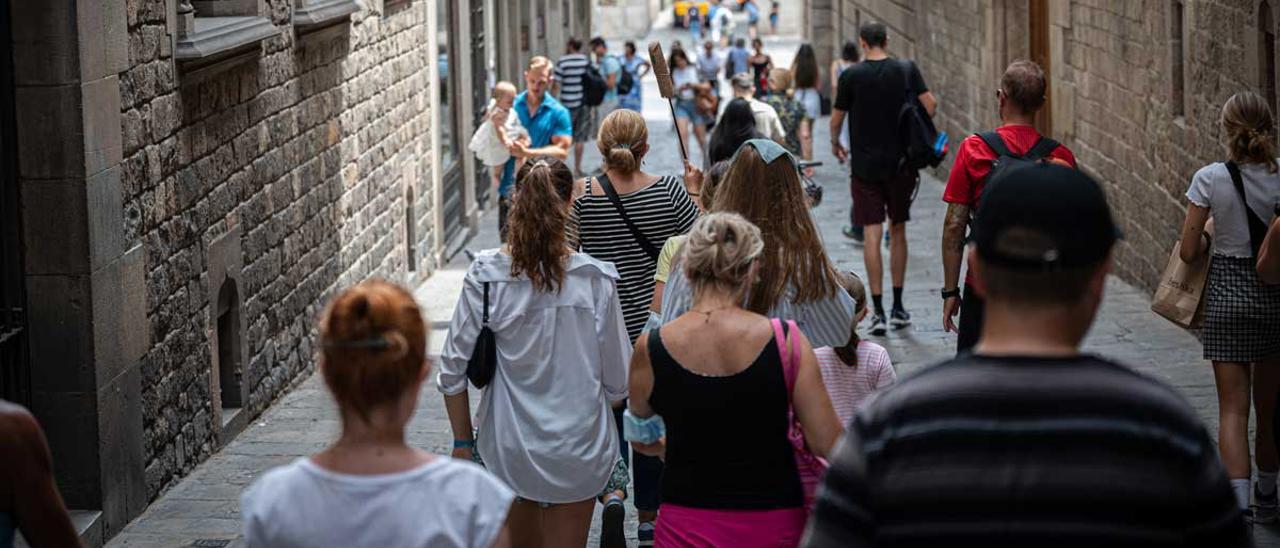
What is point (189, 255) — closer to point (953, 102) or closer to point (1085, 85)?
point (1085, 85)

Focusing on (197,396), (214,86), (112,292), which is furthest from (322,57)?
(112,292)

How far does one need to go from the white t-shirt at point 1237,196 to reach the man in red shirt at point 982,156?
18.1 inches

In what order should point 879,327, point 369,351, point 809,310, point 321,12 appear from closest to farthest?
point 369,351 → point 809,310 → point 321,12 → point 879,327

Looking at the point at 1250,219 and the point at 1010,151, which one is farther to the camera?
the point at 1010,151

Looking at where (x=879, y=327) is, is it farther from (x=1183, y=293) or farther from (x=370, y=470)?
(x=370, y=470)

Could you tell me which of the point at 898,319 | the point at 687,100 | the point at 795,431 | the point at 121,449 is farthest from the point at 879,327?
the point at 687,100

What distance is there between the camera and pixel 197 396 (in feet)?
28.9

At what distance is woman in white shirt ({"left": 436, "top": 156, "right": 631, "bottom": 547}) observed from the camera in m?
5.74

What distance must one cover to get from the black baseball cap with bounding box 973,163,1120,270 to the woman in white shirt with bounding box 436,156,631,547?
321 centimetres

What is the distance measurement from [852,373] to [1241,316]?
2.32 metres

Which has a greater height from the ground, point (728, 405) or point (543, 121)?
point (728, 405)

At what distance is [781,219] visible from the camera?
18.8ft

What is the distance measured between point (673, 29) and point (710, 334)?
6543 cm

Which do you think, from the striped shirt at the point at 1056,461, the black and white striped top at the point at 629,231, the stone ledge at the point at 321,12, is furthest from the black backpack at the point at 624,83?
the striped shirt at the point at 1056,461
